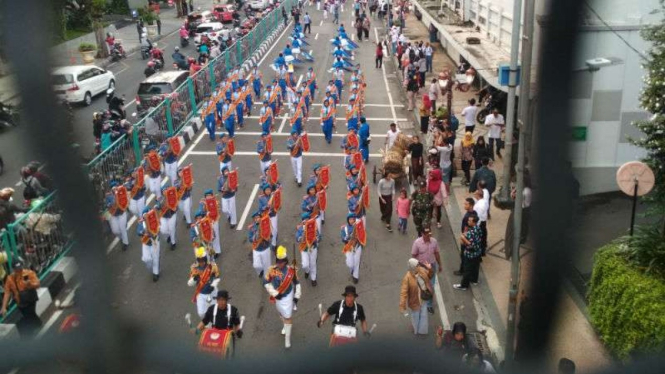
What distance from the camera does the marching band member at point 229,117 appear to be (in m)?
16.3

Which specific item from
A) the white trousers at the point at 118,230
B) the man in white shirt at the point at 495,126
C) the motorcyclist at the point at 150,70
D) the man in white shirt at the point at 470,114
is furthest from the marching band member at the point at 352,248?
the motorcyclist at the point at 150,70

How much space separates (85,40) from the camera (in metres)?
2.41

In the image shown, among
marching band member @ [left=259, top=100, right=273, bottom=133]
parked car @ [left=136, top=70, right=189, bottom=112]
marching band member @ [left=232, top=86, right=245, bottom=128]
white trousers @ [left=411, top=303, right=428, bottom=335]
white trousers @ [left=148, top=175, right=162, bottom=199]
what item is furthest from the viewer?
parked car @ [left=136, top=70, right=189, bottom=112]

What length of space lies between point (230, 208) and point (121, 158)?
2.64 m

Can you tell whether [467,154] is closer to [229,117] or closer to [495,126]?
[495,126]

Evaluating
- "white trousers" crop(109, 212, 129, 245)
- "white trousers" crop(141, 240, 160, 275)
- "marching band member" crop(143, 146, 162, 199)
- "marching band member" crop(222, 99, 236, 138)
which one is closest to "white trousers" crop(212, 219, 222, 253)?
"white trousers" crop(141, 240, 160, 275)

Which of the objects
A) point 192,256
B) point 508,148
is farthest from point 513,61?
point 192,256

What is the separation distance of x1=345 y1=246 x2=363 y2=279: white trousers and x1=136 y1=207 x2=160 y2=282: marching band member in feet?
8.48

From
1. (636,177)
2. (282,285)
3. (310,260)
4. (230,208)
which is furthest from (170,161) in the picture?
(636,177)

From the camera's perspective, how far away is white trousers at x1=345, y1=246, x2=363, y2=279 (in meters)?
9.03

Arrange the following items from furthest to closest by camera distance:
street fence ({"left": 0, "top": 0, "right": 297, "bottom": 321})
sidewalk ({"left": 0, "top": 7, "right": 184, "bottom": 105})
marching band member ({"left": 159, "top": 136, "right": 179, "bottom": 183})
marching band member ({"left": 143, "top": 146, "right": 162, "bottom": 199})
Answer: marching band member ({"left": 159, "top": 136, "right": 179, "bottom": 183})
marching band member ({"left": 143, "top": 146, "right": 162, "bottom": 199})
street fence ({"left": 0, "top": 0, "right": 297, "bottom": 321})
sidewalk ({"left": 0, "top": 7, "right": 184, "bottom": 105})

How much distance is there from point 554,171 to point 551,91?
9 centimetres

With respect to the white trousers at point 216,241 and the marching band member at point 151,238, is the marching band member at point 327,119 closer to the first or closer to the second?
the white trousers at point 216,241

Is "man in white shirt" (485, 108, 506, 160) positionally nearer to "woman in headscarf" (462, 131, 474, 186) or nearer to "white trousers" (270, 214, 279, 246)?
"woman in headscarf" (462, 131, 474, 186)
